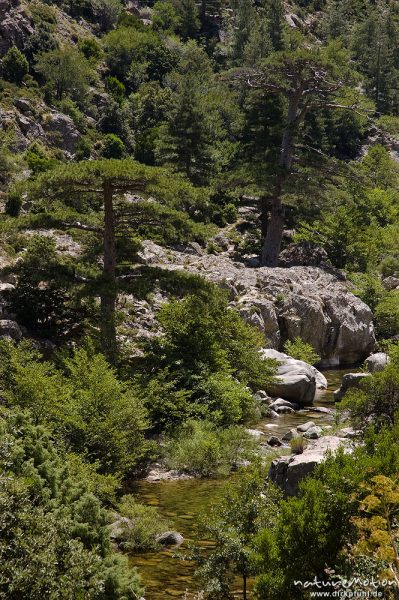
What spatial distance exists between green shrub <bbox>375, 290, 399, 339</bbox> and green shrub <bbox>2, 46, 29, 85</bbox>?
145ft

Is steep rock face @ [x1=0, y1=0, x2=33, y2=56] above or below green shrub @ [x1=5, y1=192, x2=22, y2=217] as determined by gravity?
above

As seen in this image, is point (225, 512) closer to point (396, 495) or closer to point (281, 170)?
point (396, 495)

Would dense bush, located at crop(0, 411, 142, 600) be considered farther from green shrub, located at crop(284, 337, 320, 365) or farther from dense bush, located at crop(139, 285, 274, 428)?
green shrub, located at crop(284, 337, 320, 365)

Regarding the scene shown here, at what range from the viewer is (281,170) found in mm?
34406

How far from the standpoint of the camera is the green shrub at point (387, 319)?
3434cm

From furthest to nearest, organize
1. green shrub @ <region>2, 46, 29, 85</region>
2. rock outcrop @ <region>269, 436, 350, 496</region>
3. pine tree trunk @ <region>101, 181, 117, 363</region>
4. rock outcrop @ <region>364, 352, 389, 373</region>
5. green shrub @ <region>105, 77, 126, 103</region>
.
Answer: green shrub @ <region>105, 77, 126, 103</region>
green shrub @ <region>2, 46, 29, 85</region>
rock outcrop @ <region>364, 352, 389, 373</region>
pine tree trunk @ <region>101, 181, 117, 363</region>
rock outcrop @ <region>269, 436, 350, 496</region>

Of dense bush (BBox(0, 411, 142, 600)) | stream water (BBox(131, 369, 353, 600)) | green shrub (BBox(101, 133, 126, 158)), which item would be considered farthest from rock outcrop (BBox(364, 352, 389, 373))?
green shrub (BBox(101, 133, 126, 158))

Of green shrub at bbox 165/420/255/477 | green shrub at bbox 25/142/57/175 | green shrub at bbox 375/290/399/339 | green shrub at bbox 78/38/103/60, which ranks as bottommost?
green shrub at bbox 375/290/399/339

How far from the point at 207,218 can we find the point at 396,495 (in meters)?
34.5

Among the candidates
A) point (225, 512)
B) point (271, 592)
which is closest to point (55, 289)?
point (225, 512)

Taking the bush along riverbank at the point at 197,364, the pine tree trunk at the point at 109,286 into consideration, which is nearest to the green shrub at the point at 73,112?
the bush along riverbank at the point at 197,364

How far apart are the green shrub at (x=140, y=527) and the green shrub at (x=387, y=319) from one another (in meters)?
23.4

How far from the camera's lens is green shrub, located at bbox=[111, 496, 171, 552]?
40.3 ft

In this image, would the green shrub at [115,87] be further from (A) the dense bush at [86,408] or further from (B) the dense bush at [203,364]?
(A) the dense bush at [86,408]
